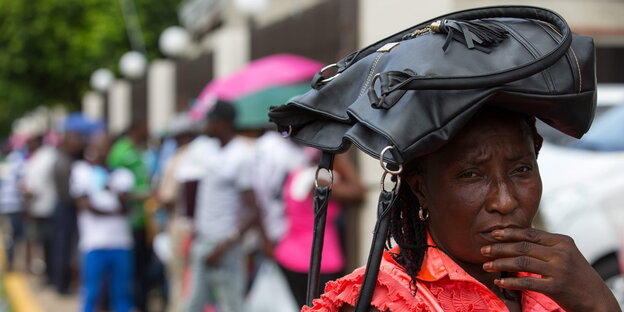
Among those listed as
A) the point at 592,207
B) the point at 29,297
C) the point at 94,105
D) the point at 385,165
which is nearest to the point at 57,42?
the point at 94,105

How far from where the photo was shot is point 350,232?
20.8 feet

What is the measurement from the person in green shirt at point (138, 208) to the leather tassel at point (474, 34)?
7040 millimetres

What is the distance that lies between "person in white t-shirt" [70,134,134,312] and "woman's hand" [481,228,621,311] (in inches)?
254

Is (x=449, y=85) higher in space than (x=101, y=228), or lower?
higher

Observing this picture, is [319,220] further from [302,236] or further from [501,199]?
[302,236]

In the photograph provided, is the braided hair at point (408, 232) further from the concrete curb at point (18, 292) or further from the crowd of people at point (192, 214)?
the concrete curb at point (18, 292)

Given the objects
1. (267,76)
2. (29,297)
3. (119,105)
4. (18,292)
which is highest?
(267,76)

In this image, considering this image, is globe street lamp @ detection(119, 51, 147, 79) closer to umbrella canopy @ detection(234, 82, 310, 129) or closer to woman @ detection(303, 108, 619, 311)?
umbrella canopy @ detection(234, 82, 310, 129)

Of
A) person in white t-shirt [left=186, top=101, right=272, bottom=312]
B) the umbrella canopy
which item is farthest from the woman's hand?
the umbrella canopy

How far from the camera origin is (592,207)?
5.88 metres

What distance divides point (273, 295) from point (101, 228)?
308cm

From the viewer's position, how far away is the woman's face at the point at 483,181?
2.06 m

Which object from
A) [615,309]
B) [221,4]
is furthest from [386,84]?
[221,4]

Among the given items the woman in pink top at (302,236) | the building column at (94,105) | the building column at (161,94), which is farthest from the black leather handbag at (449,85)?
the building column at (94,105)
